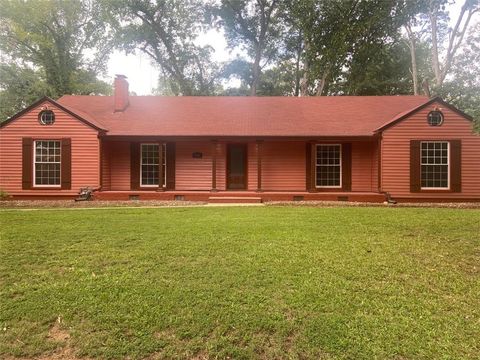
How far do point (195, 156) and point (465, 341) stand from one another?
1370cm

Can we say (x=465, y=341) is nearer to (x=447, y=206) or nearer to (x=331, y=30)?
(x=447, y=206)

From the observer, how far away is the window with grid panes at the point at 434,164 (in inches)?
587

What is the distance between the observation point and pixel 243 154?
54.3 feet

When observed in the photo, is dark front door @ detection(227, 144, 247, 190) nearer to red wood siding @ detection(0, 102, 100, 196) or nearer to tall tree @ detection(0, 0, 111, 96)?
red wood siding @ detection(0, 102, 100, 196)

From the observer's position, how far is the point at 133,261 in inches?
227

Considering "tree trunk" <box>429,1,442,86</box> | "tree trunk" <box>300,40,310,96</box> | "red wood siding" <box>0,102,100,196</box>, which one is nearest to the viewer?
"red wood siding" <box>0,102,100,196</box>

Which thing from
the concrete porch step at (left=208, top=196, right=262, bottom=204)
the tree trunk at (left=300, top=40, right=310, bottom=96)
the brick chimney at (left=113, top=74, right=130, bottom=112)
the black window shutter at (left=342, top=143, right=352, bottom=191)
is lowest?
the concrete porch step at (left=208, top=196, right=262, bottom=204)

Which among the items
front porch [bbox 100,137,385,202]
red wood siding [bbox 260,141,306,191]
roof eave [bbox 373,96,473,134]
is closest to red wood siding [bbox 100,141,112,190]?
front porch [bbox 100,137,385,202]

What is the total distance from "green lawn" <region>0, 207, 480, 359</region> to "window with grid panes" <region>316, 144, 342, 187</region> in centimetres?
839

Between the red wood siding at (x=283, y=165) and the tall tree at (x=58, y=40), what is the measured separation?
72.0ft

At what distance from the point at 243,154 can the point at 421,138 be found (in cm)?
740

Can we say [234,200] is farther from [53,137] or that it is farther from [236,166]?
[53,137]

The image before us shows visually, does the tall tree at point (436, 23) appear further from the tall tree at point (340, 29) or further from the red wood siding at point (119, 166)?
the red wood siding at point (119, 166)

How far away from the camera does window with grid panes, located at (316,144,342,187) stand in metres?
16.1
